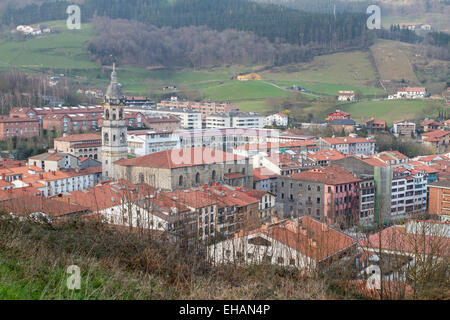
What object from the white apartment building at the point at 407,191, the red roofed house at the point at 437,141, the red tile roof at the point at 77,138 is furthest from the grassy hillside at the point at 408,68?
the red tile roof at the point at 77,138

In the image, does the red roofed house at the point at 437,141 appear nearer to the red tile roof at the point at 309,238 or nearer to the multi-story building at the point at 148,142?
the multi-story building at the point at 148,142

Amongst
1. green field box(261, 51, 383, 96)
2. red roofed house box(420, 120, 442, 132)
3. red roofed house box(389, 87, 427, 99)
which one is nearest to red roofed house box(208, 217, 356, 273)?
red roofed house box(420, 120, 442, 132)

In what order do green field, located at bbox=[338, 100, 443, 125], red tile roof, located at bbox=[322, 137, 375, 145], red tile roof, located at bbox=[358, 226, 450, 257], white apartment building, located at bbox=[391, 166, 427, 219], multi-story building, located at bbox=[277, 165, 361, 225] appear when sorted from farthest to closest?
green field, located at bbox=[338, 100, 443, 125] < red tile roof, located at bbox=[322, 137, 375, 145] < white apartment building, located at bbox=[391, 166, 427, 219] < multi-story building, located at bbox=[277, 165, 361, 225] < red tile roof, located at bbox=[358, 226, 450, 257]

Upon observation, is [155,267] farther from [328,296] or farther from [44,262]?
[328,296]

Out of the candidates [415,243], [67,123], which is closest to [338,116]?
[67,123]

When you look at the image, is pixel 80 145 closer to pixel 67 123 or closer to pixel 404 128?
pixel 67 123

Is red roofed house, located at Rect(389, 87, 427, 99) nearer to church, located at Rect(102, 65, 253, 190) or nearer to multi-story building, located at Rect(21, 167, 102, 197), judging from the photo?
church, located at Rect(102, 65, 253, 190)
